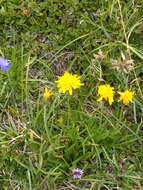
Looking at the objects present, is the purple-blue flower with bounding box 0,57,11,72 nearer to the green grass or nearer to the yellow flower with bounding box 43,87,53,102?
the green grass

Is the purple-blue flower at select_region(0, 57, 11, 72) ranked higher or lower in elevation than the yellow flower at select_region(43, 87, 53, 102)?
higher

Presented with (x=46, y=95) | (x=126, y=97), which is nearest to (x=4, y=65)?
(x=46, y=95)

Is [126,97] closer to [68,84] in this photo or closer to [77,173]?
[68,84]

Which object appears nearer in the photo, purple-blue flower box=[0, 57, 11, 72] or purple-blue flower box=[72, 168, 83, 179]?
purple-blue flower box=[72, 168, 83, 179]

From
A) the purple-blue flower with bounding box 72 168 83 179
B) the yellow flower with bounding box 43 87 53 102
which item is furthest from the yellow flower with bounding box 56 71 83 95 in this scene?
the purple-blue flower with bounding box 72 168 83 179

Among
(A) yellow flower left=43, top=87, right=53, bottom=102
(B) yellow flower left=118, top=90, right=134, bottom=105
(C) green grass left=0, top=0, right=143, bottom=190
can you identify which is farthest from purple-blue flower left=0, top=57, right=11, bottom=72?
(B) yellow flower left=118, top=90, right=134, bottom=105

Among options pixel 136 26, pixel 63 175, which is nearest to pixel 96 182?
pixel 63 175

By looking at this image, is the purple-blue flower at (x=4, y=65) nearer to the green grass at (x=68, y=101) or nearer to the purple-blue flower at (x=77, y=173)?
the green grass at (x=68, y=101)

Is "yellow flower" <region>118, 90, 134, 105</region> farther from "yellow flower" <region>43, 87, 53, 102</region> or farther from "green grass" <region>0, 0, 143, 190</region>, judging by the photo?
"yellow flower" <region>43, 87, 53, 102</region>

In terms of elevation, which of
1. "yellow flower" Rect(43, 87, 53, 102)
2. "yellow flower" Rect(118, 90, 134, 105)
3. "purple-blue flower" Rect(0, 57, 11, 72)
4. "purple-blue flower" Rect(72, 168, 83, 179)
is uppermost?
"purple-blue flower" Rect(0, 57, 11, 72)
